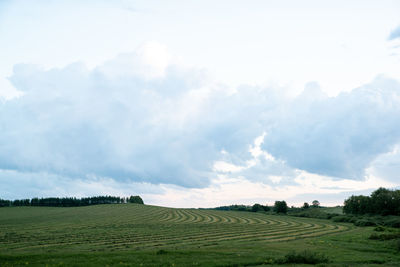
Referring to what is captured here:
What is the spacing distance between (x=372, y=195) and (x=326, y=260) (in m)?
106

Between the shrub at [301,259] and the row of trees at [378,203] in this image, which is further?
the row of trees at [378,203]

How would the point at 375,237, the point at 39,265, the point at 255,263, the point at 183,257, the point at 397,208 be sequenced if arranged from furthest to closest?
the point at 397,208 → the point at 375,237 → the point at 183,257 → the point at 255,263 → the point at 39,265

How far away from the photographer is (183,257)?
89.2 ft

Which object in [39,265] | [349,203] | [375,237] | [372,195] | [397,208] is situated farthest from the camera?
[349,203]

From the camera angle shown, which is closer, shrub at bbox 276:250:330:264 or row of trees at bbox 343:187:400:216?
shrub at bbox 276:250:330:264

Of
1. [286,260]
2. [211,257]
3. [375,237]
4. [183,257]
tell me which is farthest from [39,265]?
[375,237]

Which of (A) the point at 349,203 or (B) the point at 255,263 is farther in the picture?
(A) the point at 349,203

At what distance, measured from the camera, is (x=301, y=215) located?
5212 inches

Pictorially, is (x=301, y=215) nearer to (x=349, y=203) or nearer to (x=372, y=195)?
(x=349, y=203)

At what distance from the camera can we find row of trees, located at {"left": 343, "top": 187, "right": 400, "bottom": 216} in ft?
351

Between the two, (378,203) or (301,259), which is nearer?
(301,259)

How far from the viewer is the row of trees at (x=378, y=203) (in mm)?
107094

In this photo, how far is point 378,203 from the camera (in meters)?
111

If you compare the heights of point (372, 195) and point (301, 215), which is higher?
point (372, 195)
